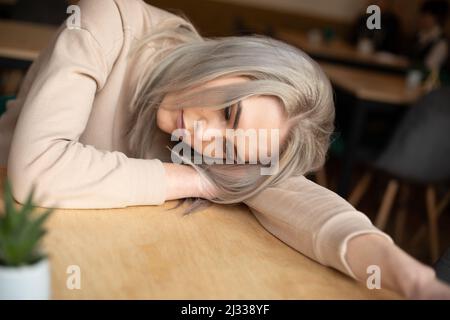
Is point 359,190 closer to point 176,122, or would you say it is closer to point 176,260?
point 176,122

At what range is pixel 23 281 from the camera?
0.66 metres

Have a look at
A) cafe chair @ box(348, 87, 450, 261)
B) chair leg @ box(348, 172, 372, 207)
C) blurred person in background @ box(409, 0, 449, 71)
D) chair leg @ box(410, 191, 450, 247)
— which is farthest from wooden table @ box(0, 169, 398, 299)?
blurred person in background @ box(409, 0, 449, 71)

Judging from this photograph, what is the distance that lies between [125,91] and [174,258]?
527mm

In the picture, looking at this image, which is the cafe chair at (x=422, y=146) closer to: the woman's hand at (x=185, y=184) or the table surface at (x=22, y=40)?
the table surface at (x=22, y=40)

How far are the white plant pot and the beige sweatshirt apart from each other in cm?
30

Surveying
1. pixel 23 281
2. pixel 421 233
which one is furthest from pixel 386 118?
pixel 23 281

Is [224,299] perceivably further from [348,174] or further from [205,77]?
[348,174]

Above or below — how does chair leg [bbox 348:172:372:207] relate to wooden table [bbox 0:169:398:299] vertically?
below

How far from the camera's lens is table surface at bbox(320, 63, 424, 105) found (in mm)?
2906

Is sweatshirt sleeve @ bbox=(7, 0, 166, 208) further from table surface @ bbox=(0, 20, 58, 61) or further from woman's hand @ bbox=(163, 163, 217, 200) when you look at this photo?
table surface @ bbox=(0, 20, 58, 61)

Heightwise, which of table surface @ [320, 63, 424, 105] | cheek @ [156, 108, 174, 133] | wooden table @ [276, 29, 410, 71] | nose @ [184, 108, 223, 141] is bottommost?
wooden table @ [276, 29, 410, 71]

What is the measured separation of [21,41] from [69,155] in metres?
1.73

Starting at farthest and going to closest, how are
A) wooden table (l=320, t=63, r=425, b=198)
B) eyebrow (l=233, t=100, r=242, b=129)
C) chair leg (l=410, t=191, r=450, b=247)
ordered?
chair leg (l=410, t=191, r=450, b=247), wooden table (l=320, t=63, r=425, b=198), eyebrow (l=233, t=100, r=242, b=129)

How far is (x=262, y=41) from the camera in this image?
1.19 metres
